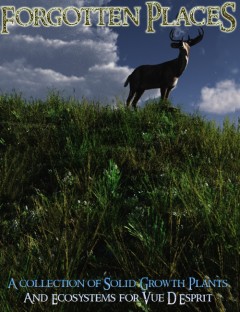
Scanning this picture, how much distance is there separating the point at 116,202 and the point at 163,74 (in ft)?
26.2

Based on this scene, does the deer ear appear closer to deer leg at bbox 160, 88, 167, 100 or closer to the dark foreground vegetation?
deer leg at bbox 160, 88, 167, 100

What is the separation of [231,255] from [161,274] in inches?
22.1

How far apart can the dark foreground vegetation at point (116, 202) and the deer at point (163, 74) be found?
1756 millimetres

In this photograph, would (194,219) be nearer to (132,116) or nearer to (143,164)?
(143,164)

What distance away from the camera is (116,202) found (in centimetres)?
439

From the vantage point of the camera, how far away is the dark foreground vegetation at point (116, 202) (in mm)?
2809

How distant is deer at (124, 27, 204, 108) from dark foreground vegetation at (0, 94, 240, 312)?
69.1 inches

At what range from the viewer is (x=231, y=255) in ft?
9.21

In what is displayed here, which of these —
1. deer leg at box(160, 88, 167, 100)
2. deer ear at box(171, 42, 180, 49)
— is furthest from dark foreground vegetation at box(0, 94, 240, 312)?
deer ear at box(171, 42, 180, 49)

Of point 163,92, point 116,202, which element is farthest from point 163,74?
point 116,202

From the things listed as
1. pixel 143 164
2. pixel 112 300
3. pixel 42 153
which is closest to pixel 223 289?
pixel 112 300

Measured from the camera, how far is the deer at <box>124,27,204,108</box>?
11.3m

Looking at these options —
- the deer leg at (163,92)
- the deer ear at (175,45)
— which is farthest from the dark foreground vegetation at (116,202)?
the deer ear at (175,45)

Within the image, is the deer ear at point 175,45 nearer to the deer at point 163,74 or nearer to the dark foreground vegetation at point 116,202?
the deer at point 163,74
